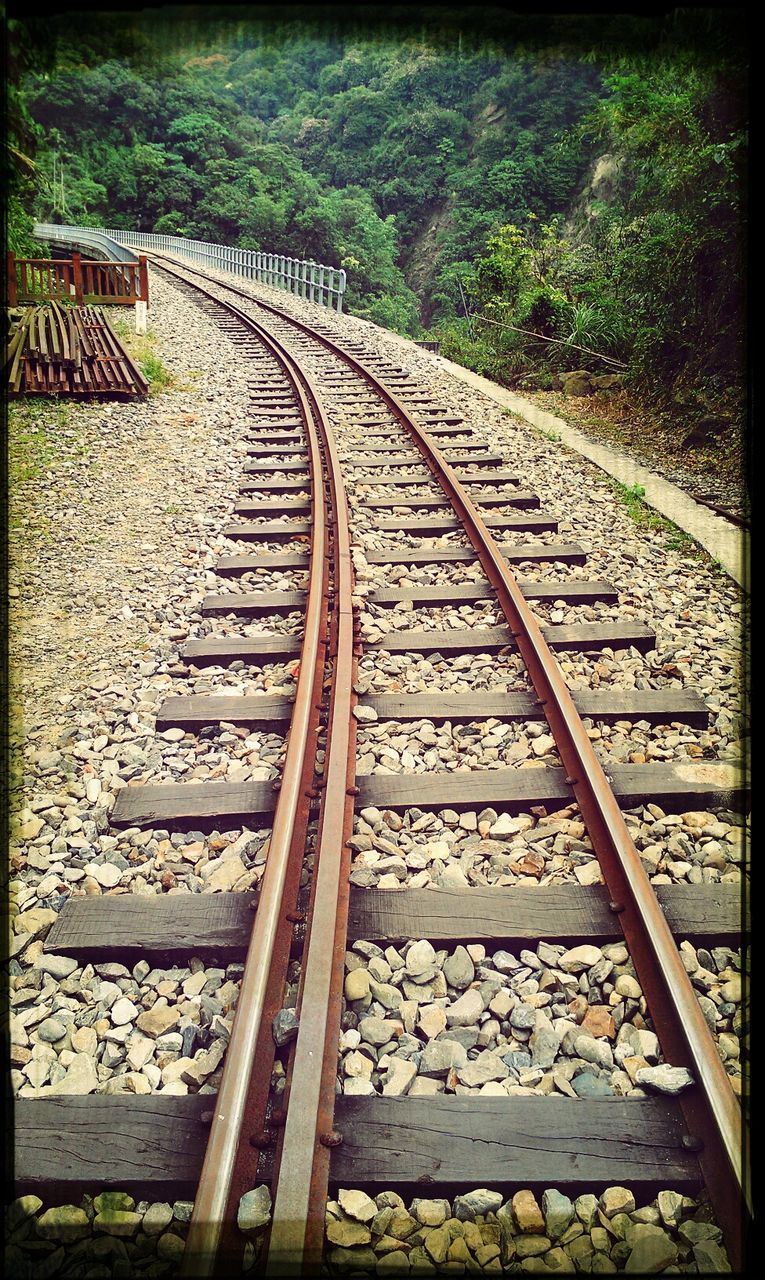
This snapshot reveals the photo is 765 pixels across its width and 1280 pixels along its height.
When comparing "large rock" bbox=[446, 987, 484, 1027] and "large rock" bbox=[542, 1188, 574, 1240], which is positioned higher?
"large rock" bbox=[542, 1188, 574, 1240]

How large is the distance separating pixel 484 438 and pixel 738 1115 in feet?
23.6

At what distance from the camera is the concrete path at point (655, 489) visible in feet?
18.0

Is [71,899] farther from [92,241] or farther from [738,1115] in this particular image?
[92,241]

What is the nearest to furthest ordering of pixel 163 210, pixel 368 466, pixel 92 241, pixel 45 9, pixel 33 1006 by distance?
pixel 45 9
pixel 33 1006
pixel 368 466
pixel 163 210
pixel 92 241

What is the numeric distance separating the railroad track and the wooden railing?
840 cm

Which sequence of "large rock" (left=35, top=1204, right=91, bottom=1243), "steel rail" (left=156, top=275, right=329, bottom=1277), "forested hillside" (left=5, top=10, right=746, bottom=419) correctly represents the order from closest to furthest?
"forested hillside" (left=5, top=10, right=746, bottom=419) → "steel rail" (left=156, top=275, right=329, bottom=1277) → "large rock" (left=35, top=1204, right=91, bottom=1243)

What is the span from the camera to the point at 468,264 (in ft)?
90.1

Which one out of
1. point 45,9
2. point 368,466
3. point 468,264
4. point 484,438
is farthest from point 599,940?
point 468,264

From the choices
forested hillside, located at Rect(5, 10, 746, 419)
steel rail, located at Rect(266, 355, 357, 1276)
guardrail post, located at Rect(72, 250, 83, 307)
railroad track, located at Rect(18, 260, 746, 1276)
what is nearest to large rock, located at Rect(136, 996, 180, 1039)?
railroad track, located at Rect(18, 260, 746, 1276)

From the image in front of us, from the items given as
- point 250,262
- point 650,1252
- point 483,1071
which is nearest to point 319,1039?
point 483,1071

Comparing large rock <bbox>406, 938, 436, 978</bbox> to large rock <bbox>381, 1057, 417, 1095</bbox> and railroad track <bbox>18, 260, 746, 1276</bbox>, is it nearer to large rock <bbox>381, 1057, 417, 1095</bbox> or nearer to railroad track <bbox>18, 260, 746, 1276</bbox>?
railroad track <bbox>18, 260, 746, 1276</bbox>

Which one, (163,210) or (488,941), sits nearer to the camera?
(488,941)

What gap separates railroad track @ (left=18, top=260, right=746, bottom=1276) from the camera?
1.54 m

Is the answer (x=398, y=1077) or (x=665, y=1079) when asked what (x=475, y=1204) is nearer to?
(x=398, y=1077)
